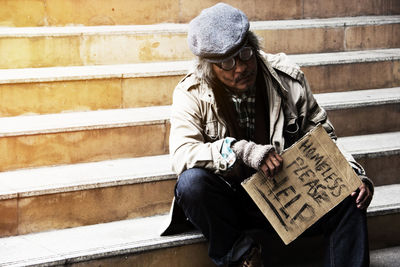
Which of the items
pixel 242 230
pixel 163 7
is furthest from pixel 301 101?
pixel 163 7

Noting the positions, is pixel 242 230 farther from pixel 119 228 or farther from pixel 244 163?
pixel 119 228

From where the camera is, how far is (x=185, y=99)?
309 cm

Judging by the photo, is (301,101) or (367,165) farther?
(367,165)

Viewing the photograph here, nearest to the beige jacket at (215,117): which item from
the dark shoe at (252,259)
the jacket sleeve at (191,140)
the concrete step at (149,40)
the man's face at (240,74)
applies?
the jacket sleeve at (191,140)

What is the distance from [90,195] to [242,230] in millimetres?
817

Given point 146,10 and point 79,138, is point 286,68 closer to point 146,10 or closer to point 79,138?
point 79,138

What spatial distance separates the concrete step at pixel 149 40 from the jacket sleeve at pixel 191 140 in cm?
140

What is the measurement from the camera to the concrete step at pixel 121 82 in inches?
155

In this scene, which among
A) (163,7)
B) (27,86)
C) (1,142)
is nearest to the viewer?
(1,142)

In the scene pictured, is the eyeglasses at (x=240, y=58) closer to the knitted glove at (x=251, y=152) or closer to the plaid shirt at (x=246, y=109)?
the plaid shirt at (x=246, y=109)

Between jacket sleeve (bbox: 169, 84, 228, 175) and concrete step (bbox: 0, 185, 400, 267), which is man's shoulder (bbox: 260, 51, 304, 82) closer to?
jacket sleeve (bbox: 169, 84, 228, 175)

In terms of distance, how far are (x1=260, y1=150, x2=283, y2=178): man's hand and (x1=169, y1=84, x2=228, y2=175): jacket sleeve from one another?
175 mm

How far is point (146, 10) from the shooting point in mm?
4863

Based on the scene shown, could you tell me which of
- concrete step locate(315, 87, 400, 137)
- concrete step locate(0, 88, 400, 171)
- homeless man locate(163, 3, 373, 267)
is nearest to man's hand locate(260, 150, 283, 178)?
homeless man locate(163, 3, 373, 267)
